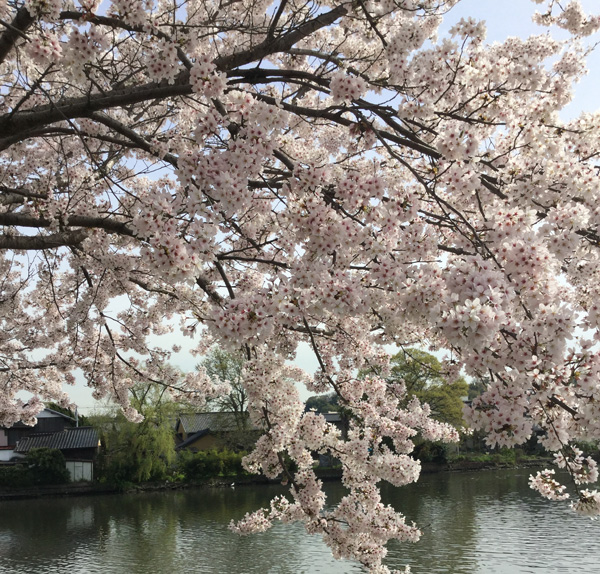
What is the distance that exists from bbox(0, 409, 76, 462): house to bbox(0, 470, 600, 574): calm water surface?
28.3ft

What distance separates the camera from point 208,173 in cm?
341

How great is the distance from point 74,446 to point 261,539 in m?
19.5

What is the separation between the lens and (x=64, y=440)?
1356 inches

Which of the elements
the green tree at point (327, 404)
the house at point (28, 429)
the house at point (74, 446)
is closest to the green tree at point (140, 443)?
the house at point (74, 446)

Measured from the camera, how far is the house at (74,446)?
3180 cm

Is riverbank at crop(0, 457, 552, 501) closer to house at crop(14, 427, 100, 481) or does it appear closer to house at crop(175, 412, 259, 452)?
house at crop(14, 427, 100, 481)

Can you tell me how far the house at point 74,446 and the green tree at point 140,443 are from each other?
0.92 m

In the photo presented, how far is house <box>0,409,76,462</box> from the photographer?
34.1m

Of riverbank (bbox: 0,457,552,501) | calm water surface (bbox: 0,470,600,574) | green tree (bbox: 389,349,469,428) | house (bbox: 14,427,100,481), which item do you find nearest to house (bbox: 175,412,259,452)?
riverbank (bbox: 0,457,552,501)

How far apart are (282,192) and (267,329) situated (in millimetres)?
1095

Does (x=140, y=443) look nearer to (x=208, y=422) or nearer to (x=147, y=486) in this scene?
(x=147, y=486)

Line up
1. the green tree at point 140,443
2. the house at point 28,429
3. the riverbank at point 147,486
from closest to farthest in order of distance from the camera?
1. the riverbank at point 147,486
2. the green tree at point 140,443
3. the house at point 28,429

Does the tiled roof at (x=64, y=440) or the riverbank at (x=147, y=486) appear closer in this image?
the riverbank at (x=147, y=486)

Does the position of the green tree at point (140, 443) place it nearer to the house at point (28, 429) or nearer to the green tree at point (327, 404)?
the house at point (28, 429)
